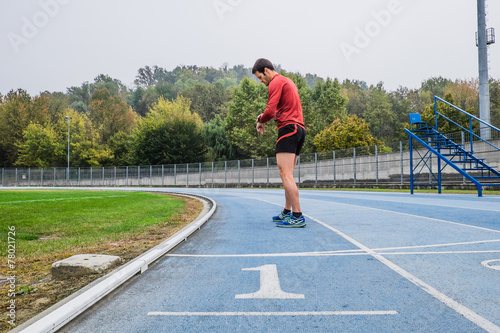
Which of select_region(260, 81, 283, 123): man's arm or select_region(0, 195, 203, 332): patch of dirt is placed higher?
select_region(260, 81, 283, 123): man's arm

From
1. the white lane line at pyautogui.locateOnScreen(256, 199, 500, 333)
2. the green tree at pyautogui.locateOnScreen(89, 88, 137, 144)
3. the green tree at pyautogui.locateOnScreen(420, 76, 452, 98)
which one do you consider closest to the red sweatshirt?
the white lane line at pyautogui.locateOnScreen(256, 199, 500, 333)

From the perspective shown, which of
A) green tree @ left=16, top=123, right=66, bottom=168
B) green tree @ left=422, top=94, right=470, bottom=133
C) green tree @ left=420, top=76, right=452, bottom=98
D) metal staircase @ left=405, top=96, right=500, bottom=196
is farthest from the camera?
green tree @ left=420, top=76, right=452, bottom=98

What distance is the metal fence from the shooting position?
69.8ft

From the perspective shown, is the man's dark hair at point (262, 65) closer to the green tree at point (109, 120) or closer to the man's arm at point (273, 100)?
the man's arm at point (273, 100)

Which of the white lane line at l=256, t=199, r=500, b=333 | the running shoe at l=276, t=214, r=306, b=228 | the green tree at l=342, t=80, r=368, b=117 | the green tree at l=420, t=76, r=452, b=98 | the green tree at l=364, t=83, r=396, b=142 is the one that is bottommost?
the white lane line at l=256, t=199, r=500, b=333

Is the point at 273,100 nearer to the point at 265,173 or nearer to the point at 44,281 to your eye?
the point at 44,281

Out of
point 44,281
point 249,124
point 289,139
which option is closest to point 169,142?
point 249,124

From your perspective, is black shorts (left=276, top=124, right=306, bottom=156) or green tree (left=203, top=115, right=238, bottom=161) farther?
green tree (left=203, top=115, right=238, bottom=161)

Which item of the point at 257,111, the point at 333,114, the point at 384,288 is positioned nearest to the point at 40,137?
the point at 257,111

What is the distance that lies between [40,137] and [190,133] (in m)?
29.0

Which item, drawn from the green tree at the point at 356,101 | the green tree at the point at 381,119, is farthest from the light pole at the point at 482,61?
the green tree at the point at 356,101

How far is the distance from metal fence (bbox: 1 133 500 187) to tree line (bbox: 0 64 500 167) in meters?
6.96

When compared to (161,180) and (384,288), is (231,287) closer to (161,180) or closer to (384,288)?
(384,288)

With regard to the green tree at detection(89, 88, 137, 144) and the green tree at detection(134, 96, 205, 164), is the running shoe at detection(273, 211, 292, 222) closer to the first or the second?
the green tree at detection(134, 96, 205, 164)
